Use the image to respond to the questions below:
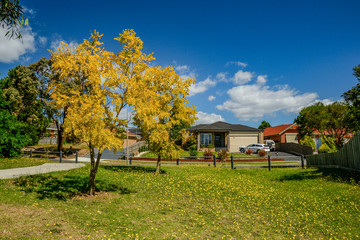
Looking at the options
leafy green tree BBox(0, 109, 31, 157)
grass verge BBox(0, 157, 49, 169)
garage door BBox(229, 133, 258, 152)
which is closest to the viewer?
grass verge BBox(0, 157, 49, 169)

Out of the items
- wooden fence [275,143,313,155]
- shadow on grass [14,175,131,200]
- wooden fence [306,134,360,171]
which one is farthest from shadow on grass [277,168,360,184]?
wooden fence [275,143,313,155]

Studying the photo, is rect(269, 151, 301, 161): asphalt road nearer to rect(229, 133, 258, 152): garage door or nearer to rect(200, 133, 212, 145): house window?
rect(229, 133, 258, 152): garage door

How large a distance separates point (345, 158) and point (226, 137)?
88.9 feet

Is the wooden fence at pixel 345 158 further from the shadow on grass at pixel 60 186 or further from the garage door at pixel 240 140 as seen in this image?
the garage door at pixel 240 140

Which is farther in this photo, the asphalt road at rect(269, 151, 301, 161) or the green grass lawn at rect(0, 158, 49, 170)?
the asphalt road at rect(269, 151, 301, 161)

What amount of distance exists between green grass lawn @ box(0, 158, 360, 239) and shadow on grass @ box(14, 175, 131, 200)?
0.11 ft

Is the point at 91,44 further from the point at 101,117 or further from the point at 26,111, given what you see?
the point at 26,111

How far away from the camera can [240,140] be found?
1768 inches

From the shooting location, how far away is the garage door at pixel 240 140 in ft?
146

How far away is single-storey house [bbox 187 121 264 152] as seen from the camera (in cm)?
4325

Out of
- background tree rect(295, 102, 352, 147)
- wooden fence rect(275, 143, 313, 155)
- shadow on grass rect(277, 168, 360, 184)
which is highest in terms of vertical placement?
background tree rect(295, 102, 352, 147)

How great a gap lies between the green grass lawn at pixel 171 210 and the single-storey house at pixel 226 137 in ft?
93.6

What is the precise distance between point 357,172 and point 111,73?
55.1 ft

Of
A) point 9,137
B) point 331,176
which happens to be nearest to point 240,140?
point 331,176
